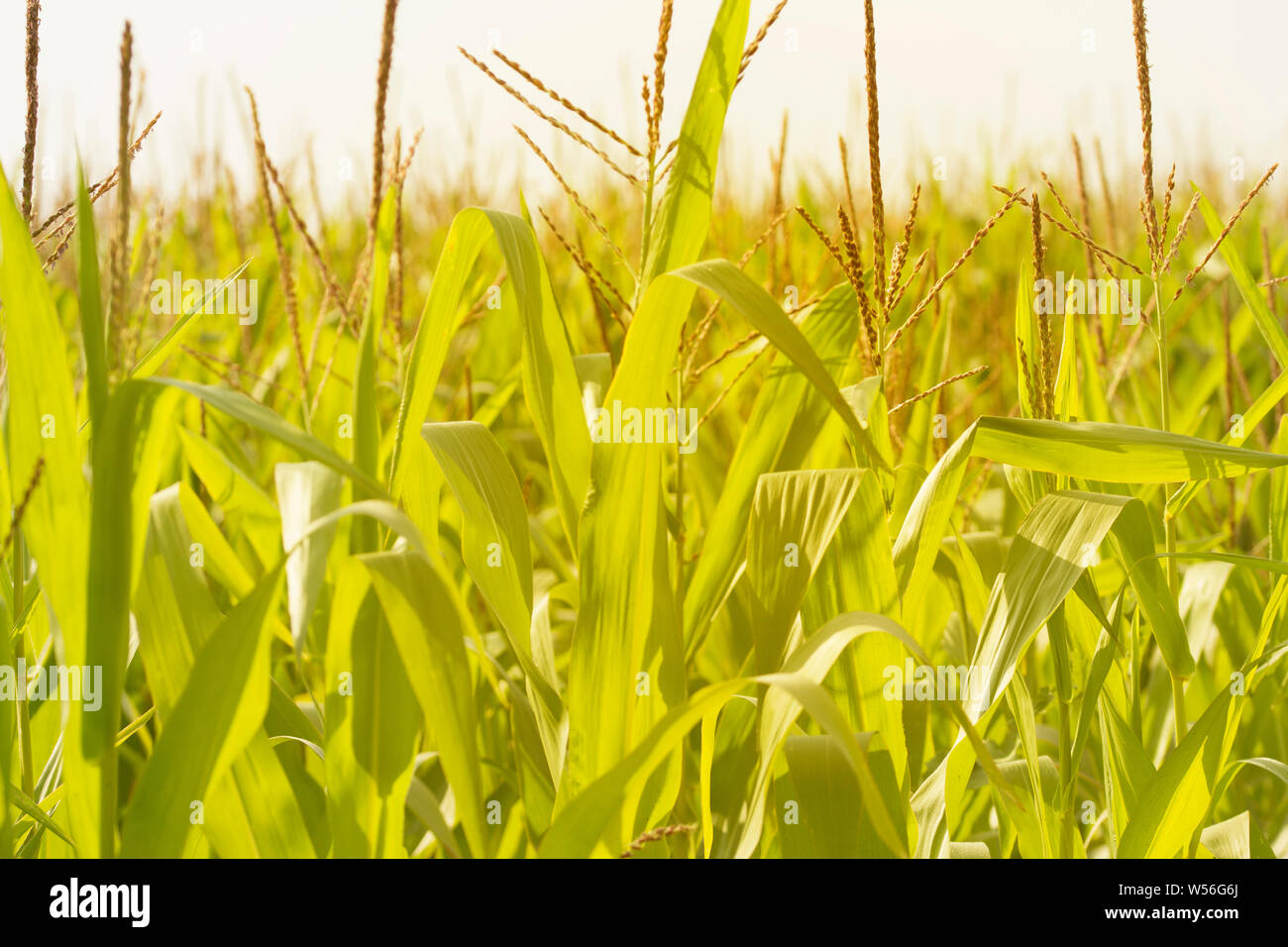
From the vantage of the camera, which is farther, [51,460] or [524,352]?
[524,352]

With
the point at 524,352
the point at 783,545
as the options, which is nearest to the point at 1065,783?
the point at 783,545

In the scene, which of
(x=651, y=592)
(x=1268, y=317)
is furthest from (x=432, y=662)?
(x=1268, y=317)

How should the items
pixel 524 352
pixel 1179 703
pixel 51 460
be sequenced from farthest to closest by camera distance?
pixel 1179 703, pixel 524 352, pixel 51 460

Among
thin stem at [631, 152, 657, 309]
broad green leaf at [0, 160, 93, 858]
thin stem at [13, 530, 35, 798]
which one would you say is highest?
thin stem at [631, 152, 657, 309]

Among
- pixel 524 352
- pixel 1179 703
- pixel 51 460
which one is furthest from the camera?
pixel 1179 703

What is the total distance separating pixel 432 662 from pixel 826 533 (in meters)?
0.28

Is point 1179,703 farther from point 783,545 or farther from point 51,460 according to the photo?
point 51,460

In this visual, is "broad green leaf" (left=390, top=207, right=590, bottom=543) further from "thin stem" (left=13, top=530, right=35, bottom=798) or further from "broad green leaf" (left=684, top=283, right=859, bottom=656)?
"thin stem" (left=13, top=530, right=35, bottom=798)

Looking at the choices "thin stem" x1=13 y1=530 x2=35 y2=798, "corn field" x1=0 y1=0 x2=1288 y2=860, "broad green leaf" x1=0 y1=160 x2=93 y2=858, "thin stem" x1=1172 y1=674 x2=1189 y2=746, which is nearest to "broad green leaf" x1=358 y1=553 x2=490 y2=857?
"corn field" x1=0 y1=0 x2=1288 y2=860

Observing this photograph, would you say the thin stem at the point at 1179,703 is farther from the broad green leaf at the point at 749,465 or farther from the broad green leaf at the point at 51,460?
the broad green leaf at the point at 51,460

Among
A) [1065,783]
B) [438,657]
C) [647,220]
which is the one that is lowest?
[1065,783]

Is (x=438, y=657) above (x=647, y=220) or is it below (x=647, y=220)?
below

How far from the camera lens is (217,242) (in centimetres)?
242
